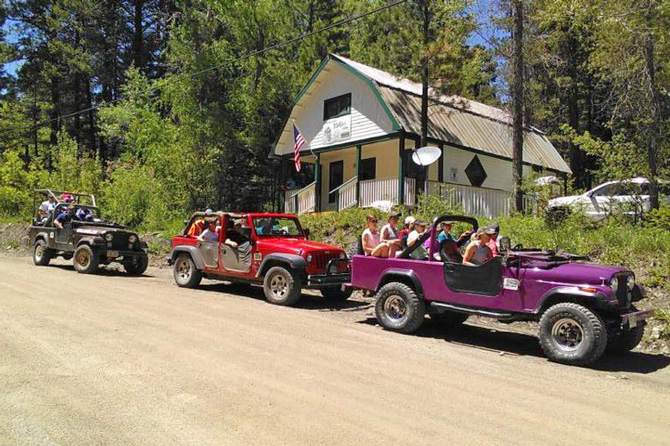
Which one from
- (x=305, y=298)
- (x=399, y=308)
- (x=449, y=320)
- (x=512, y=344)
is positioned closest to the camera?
(x=512, y=344)

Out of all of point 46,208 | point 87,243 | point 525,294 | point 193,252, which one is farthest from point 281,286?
point 46,208

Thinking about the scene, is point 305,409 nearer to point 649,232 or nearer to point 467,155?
point 649,232

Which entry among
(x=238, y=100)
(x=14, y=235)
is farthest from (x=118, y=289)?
(x=238, y=100)

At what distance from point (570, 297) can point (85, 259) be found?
1278 centimetres

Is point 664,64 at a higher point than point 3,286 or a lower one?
higher

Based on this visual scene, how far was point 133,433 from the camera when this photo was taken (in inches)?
155

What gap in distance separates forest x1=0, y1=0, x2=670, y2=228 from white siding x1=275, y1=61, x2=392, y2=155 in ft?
5.58

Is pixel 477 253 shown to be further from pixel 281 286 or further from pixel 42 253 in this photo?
pixel 42 253

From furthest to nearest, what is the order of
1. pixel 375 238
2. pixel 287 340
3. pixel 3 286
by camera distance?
pixel 3 286 → pixel 375 238 → pixel 287 340

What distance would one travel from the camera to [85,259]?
14.5m

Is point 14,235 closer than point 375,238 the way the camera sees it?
No

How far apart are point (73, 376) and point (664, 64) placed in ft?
51.4

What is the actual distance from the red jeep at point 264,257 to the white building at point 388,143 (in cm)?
689

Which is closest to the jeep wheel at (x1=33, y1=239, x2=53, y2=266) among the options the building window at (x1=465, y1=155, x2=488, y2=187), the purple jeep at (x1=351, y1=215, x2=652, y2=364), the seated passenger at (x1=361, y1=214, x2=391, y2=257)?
the seated passenger at (x1=361, y1=214, x2=391, y2=257)
